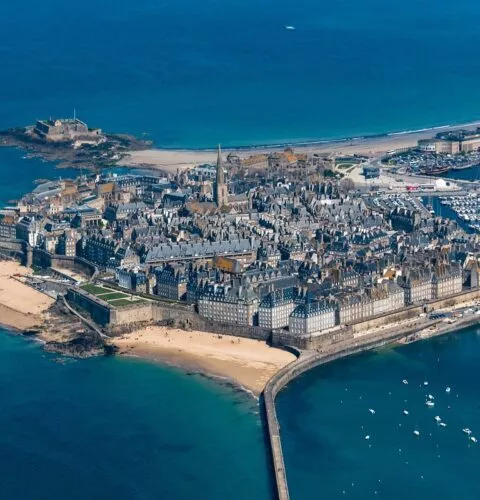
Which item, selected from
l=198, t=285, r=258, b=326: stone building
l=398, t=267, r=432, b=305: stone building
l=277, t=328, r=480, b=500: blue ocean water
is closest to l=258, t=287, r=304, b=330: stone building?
l=198, t=285, r=258, b=326: stone building

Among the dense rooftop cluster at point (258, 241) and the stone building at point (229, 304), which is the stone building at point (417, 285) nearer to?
the dense rooftop cluster at point (258, 241)

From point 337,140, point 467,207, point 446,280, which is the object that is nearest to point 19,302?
point 446,280

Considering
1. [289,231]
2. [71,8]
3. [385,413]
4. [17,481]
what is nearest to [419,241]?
[289,231]

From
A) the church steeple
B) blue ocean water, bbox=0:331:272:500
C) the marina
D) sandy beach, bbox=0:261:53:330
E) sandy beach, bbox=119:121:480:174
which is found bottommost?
blue ocean water, bbox=0:331:272:500

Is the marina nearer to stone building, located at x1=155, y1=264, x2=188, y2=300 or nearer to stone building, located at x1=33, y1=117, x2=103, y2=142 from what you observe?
stone building, located at x1=155, y1=264, x2=188, y2=300

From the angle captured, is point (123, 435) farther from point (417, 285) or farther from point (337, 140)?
point (337, 140)

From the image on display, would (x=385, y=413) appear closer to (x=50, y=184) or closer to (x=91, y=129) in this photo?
(x=50, y=184)
